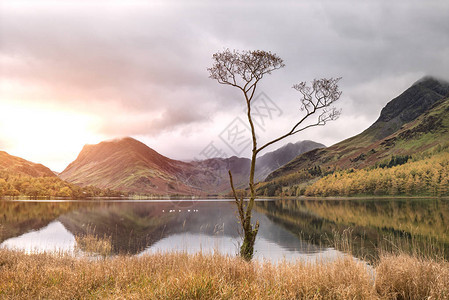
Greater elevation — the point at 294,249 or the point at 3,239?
the point at 3,239

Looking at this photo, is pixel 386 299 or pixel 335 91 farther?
pixel 335 91

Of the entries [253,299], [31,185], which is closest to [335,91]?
[253,299]

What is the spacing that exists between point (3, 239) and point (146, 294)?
45.7m

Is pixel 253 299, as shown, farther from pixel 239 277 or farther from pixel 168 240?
pixel 168 240

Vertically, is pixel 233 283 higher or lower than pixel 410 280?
higher

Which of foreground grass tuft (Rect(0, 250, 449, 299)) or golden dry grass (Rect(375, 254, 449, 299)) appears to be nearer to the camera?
foreground grass tuft (Rect(0, 250, 449, 299))

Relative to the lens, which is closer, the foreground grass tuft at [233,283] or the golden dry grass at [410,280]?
the foreground grass tuft at [233,283]

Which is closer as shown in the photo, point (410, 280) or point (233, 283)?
point (233, 283)

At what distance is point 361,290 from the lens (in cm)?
921

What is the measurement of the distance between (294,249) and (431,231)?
2626cm

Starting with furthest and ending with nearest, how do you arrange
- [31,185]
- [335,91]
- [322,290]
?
1. [31,185]
2. [335,91]
3. [322,290]

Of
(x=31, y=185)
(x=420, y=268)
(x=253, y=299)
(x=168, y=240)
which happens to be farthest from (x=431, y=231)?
(x=31, y=185)

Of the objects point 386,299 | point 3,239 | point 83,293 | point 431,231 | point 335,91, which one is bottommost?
point 431,231

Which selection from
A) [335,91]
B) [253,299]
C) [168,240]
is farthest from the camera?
[168,240]
